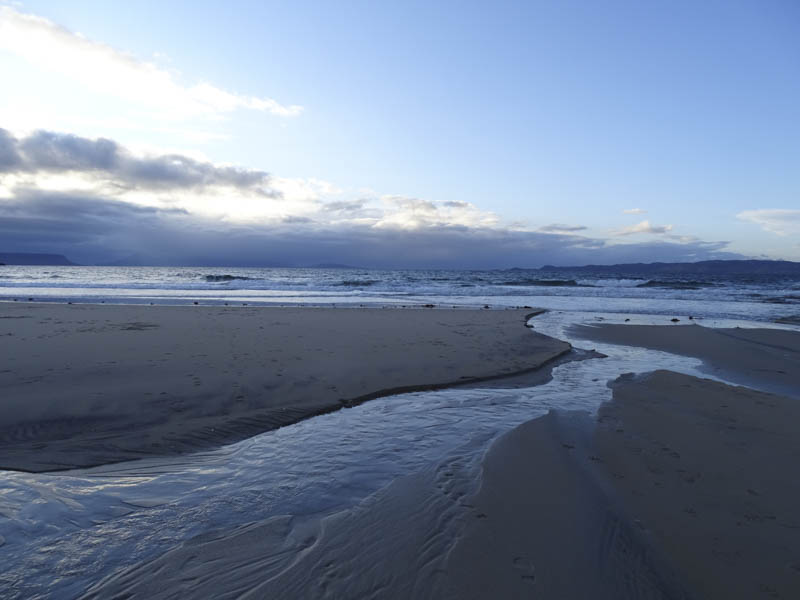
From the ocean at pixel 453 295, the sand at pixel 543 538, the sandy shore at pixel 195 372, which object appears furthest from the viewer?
the ocean at pixel 453 295

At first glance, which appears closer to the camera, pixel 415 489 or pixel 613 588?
pixel 613 588

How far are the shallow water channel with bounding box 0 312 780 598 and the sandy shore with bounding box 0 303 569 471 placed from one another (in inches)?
21.2

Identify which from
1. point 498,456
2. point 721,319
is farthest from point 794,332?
point 498,456

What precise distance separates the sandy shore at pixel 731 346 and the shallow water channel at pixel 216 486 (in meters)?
5.04

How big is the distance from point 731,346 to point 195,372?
48.6 ft

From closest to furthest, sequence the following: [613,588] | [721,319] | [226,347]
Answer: [613,588] < [226,347] < [721,319]

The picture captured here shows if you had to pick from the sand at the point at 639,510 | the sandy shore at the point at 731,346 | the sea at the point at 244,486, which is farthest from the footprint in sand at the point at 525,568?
the sandy shore at the point at 731,346

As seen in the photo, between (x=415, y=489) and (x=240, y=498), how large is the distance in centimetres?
166

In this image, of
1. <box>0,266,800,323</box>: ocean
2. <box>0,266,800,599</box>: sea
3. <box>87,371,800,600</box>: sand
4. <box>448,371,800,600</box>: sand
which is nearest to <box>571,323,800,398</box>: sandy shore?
<box>448,371,800,600</box>: sand

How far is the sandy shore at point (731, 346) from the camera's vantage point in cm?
926

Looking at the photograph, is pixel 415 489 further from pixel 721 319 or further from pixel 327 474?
pixel 721 319

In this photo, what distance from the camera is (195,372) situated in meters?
7.86

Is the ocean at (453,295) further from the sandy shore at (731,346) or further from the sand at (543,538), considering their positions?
the sand at (543,538)

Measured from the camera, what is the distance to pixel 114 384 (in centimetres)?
696
